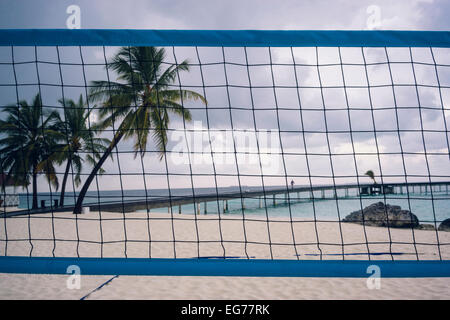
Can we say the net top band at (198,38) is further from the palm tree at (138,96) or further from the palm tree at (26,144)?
the palm tree at (26,144)

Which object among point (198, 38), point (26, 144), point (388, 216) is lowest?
point (388, 216)

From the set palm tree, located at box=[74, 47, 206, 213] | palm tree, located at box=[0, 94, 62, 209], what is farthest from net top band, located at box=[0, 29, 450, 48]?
palm tree, located at box=[0, 94, 62, 209]

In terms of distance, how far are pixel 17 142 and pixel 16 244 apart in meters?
11.0

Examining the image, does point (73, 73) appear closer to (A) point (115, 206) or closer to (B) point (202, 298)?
(B) point (202, 298)

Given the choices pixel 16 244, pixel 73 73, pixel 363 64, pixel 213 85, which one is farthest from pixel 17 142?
pixel 363 64

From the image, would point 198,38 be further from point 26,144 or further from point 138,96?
point 26,144

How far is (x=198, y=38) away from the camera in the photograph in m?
2.29

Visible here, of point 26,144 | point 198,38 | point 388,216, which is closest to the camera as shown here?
point 198,38

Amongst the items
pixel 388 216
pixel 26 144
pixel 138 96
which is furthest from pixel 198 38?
pixel 26 144

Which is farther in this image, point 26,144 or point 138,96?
point 26,144

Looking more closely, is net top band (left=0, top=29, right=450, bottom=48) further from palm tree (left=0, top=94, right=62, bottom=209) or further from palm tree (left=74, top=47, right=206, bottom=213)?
palm tree (left=0, top=94, right=62, bottom=209)

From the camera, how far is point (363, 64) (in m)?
2.79

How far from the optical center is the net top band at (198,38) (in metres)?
2.27

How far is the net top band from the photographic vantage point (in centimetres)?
227
